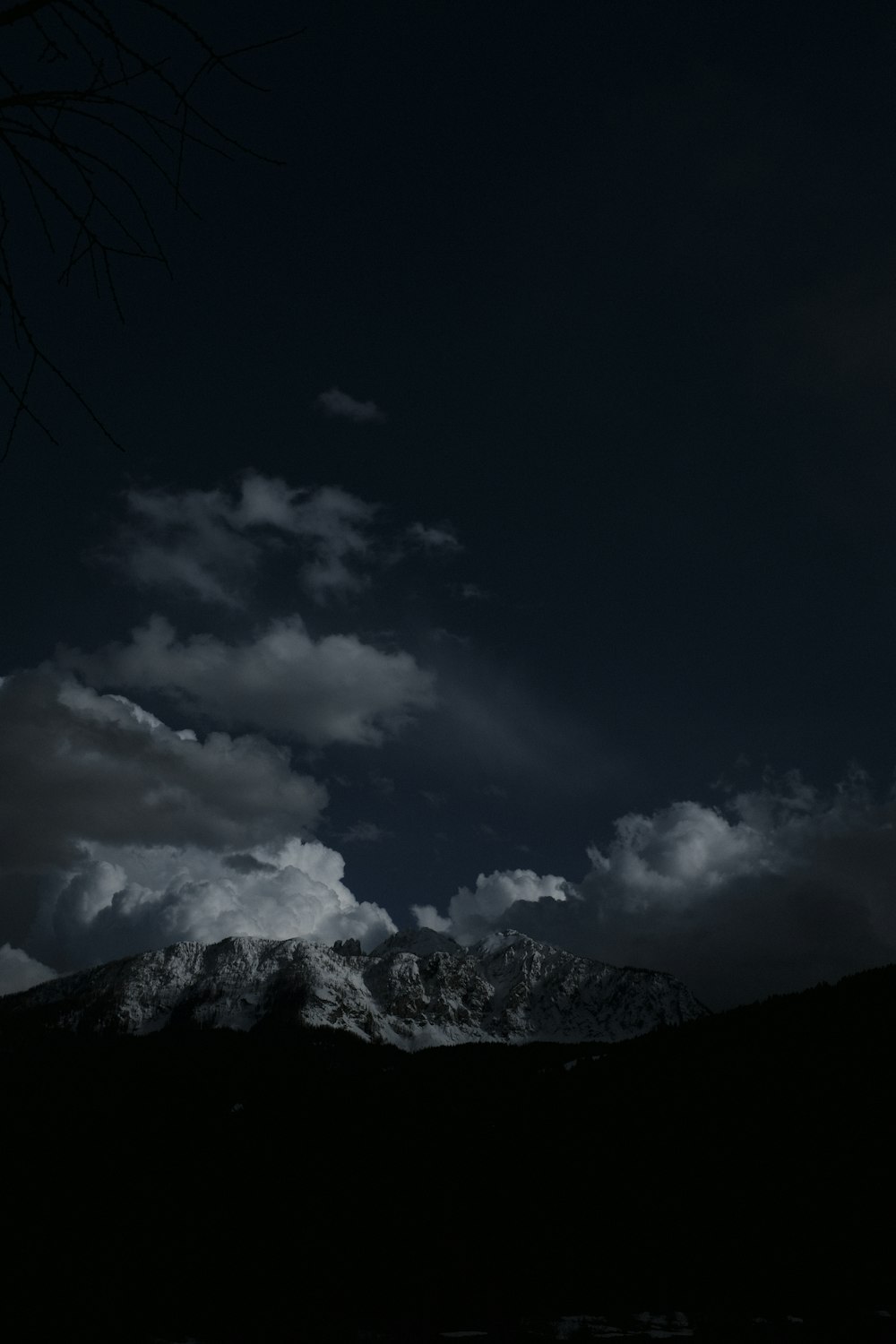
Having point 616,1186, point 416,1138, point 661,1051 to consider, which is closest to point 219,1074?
point 416,1138

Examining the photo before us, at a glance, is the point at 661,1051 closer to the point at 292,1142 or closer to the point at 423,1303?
the point at 292,1142

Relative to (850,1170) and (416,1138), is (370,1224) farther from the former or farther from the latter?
(850,1170)

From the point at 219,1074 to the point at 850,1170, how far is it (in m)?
168

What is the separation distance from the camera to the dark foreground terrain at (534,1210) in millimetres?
26969

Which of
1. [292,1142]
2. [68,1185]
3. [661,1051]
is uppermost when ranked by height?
[661,1051]

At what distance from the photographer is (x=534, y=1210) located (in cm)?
4350

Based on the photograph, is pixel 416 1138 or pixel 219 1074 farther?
pixel 219 1074

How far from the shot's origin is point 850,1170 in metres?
36.1

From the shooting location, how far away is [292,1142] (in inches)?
3004

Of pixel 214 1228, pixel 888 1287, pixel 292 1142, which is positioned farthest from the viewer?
pixel 292 1142

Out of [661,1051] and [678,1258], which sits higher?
[661,1051]

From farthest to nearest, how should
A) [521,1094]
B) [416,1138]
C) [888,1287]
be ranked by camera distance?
[521,1094] < [416,1138] < [888,1287]

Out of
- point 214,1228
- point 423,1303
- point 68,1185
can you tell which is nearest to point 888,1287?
point 423,1303

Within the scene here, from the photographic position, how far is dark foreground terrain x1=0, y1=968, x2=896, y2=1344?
26969mm
